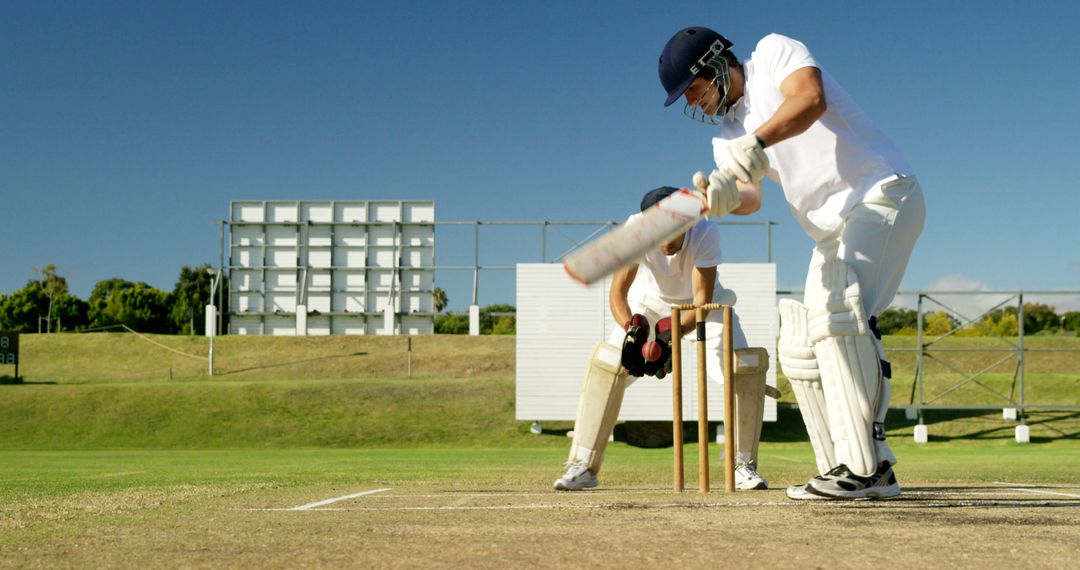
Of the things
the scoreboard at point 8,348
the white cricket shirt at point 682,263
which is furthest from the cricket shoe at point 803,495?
the scoreboard at point 8,348

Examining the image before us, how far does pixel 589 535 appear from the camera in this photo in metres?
3.48

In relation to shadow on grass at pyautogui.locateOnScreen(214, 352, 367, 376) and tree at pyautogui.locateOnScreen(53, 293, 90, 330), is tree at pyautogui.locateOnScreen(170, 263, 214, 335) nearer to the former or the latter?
tree at pyautogui.locateOnScreen(53, 293, 90, 330)

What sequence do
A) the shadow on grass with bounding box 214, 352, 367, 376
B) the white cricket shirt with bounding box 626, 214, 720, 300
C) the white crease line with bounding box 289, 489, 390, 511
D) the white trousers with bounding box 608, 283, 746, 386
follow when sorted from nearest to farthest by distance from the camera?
the white crease line with bounding box 289, 489, 390, 511 < the white trousers with bounding box 608, 283, 746, 386 < the white cricket shirt with bounding box 626, 214, 720, 300 < the shadow on grass with bounding box 214, 352, 367, 376

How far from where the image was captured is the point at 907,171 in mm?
4668

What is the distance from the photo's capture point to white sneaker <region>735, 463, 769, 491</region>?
245 inches

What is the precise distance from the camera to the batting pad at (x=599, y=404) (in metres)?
6.41

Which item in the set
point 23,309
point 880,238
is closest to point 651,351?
point 880,238

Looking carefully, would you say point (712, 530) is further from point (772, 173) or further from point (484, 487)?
point (484, 487)

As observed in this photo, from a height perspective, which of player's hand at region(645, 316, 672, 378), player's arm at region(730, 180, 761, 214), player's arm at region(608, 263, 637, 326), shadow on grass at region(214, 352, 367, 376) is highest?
player's arm at region(730, 180, 761, 214)

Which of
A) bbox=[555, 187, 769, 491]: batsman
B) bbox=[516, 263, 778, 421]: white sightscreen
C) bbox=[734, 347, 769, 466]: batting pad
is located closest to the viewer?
bbox=[555, 187, 769, 491]: batsman

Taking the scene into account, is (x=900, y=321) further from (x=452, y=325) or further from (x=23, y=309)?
(x=23, y=309)

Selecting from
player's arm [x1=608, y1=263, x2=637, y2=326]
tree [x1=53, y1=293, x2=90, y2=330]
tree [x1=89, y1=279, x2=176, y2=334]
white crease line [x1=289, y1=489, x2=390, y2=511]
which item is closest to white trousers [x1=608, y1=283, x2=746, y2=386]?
player's arm [x1=608, y1=263, x2=637, y2=326]

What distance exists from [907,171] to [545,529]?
2.31m

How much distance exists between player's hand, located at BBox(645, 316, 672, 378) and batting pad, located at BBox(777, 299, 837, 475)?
1.27 m
